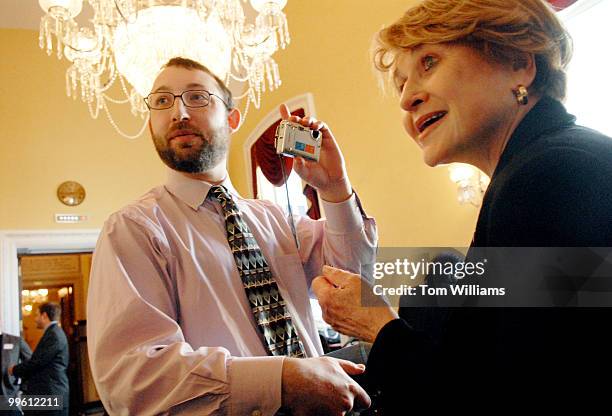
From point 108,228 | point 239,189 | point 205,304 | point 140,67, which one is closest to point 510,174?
point 205,304

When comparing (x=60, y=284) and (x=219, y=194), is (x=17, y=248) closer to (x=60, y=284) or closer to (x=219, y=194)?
(x=60, y=284)

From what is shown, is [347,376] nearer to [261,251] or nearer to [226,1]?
[261,251]

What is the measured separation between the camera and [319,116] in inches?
170

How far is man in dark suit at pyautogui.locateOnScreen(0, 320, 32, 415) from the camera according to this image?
155 inches

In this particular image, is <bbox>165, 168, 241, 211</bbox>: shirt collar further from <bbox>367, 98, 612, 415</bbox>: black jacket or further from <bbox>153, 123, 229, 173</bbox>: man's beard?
<bbox>367, 98, 612, 415</bbox>: black jacket

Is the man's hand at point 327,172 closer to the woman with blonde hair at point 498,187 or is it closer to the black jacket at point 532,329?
the woman with blonde hair at point 498,187

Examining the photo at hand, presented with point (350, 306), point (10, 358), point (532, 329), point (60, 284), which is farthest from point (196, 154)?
point (60, 284)

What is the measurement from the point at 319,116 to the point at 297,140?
3203 millimetres

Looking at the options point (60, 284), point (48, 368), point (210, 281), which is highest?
point (60, 284)

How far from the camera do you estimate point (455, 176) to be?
3.13 m

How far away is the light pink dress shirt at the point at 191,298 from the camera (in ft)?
2.76

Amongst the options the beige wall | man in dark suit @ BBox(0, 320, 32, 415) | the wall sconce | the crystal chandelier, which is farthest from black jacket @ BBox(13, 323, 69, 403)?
the wall sconce

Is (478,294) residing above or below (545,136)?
below

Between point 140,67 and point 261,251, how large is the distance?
1.97 meters
